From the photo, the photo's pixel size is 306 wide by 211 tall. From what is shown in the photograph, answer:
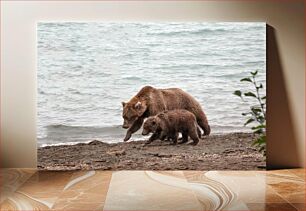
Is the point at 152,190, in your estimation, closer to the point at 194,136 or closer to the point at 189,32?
the point at 194,136

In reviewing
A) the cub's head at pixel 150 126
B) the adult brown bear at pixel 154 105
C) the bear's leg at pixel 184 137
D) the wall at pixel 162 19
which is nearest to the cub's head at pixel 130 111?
the adult brown bear at pixel 154 105


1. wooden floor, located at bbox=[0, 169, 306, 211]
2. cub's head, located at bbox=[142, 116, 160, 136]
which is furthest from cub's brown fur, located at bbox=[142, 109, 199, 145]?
wooden floor, located at bbox=[0, 169, 306, 211]

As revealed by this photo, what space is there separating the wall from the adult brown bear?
0.61 metres

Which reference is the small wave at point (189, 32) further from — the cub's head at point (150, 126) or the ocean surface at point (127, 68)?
the cub's head at point (150, 126)

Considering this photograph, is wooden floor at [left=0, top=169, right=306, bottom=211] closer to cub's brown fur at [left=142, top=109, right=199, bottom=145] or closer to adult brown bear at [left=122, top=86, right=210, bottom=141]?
cub's brown fur at [left=142, top=109, right=199, bottom=145]

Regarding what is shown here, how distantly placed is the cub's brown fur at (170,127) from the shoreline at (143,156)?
0.20 ft

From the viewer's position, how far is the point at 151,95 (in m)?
4.62

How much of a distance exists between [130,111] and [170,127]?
36 cm

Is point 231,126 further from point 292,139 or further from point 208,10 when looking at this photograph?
point 208,10

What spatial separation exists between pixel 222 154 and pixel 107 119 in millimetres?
1012

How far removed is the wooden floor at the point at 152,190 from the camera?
3357 mm

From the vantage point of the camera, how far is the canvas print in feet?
15.1

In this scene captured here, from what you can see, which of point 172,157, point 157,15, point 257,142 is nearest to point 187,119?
point 172,157

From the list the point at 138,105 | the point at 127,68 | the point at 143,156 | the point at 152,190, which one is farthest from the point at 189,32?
the point at 152,190
